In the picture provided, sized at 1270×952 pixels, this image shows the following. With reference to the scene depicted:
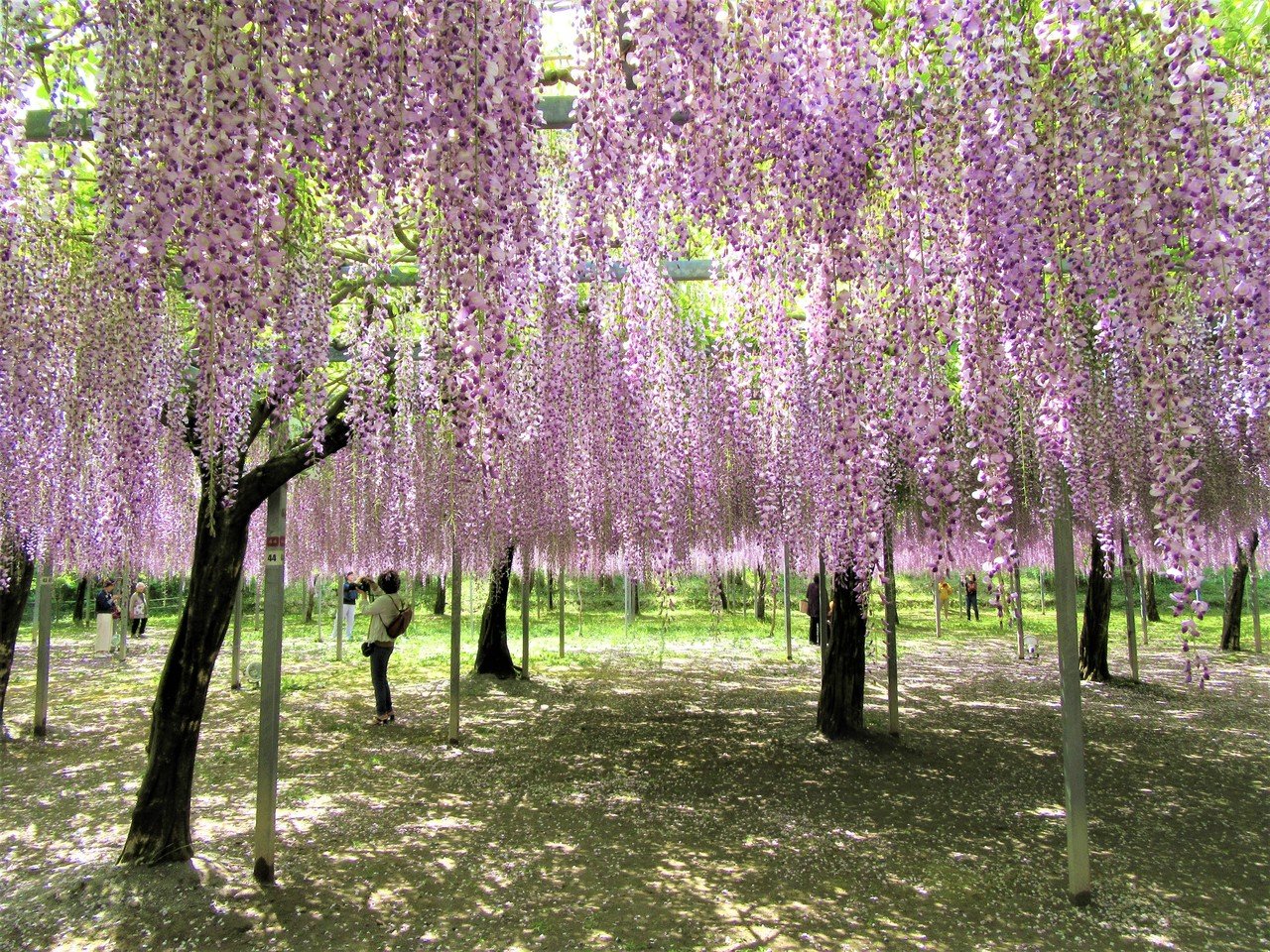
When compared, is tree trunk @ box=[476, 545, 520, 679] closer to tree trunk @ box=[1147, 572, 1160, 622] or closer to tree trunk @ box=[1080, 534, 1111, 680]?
tree trunk @ box=[1080, 534, 1111, 680]

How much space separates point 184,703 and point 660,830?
273 cm

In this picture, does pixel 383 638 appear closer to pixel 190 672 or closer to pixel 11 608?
pixel 11 608

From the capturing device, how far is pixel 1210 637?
16.0m

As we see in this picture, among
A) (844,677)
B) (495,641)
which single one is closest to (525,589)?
(495,641)

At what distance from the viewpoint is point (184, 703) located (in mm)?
4477

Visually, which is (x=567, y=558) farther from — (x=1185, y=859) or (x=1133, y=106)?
(x=1133, y=106)

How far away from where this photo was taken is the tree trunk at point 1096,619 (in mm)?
10047

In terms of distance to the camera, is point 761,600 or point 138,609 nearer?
point 138,609

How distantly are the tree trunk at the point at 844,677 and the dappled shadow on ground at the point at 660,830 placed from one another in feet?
0.85

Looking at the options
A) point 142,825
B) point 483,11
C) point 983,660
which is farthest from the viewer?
point 983,660

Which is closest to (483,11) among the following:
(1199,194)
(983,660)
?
(1199,194)

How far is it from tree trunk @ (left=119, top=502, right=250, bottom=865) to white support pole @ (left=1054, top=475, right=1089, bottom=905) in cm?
415

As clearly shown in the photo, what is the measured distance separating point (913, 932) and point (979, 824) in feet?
5.61

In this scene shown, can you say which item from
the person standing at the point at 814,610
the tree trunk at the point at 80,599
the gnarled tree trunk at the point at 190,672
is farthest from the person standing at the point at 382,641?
the tree trunk at the point at 80,599
